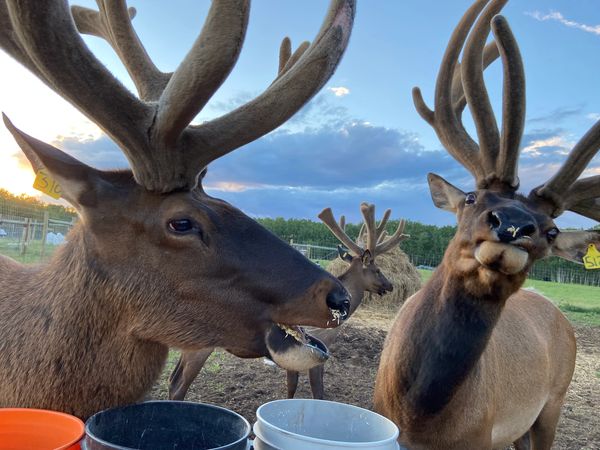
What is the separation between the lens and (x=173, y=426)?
172 centimetres

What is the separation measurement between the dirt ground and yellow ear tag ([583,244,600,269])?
9.68 feet

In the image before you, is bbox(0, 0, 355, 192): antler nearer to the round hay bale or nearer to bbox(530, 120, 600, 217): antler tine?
bbox(530, 120, 600, 217): antler tine

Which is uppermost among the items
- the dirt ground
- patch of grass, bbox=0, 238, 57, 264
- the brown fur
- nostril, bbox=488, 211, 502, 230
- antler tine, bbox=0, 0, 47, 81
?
antler tine, bbox=0, 0, 47, 81

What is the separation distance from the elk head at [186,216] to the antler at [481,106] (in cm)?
241

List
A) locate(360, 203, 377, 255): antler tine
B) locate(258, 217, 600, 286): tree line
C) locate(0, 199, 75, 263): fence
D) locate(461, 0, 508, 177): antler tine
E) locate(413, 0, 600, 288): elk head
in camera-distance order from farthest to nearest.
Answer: locate(258, 217, 600, 286): tree line → locate(0, 199, 75, 263): fence → locate(360, 203, 377, 255): antler tine → locate(461, 0, 508, 177): antler tine → locate(413, 0, 600, 288): elk head

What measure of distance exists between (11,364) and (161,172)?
37.3 inches

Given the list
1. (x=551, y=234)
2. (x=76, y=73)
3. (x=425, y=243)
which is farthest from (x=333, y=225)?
(x=425, y=243)

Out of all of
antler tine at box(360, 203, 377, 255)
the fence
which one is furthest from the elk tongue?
the fence

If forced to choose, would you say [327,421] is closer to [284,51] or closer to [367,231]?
[284,51]

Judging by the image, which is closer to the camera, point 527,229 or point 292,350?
point 292,350

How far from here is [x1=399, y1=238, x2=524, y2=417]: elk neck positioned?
3445mm

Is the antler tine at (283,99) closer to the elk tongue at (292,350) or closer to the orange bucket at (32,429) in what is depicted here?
the elk tongue at (292,350)

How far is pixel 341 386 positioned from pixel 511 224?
5.22 metres

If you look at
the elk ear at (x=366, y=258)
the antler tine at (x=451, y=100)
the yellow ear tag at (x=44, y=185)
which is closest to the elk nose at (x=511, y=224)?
the antler tine at (x=451, y=100)
